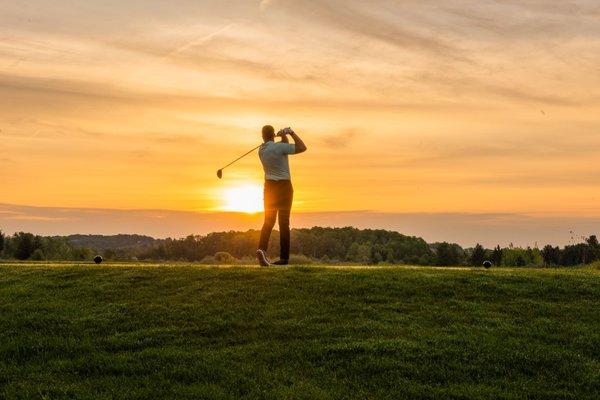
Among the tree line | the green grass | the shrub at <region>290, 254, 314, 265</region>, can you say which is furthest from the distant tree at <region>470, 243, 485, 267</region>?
the green grass

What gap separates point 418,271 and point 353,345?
21.1ft

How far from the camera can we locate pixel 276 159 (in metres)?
19.8

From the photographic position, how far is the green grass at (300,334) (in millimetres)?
11984

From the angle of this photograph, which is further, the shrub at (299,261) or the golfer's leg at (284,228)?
the shrub at (299,261)

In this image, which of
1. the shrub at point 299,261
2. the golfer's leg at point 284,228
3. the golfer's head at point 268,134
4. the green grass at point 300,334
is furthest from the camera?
the shrub at point 299,261

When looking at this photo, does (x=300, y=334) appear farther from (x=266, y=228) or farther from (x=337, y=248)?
(x=337, y=248)

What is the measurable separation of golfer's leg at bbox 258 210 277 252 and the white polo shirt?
1.07 meters

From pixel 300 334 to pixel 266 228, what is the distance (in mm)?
6343

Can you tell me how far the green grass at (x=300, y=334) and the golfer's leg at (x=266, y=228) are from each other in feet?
3.85

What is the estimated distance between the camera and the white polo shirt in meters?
19.7

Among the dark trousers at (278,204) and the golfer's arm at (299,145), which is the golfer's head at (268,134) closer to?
the golfer's arm at (299,145)

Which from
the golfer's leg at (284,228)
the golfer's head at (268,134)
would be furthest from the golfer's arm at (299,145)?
the golfer's leg at (284,228)

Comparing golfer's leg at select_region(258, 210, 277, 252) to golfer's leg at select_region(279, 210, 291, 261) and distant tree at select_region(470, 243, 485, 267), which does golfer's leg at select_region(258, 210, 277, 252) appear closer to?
golfer's leg at select_region(279, 210, 291, 261)

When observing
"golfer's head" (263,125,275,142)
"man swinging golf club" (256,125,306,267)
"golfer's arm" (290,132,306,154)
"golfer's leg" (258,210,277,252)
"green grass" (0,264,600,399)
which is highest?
"golfer's head" (263,125,275,142)
